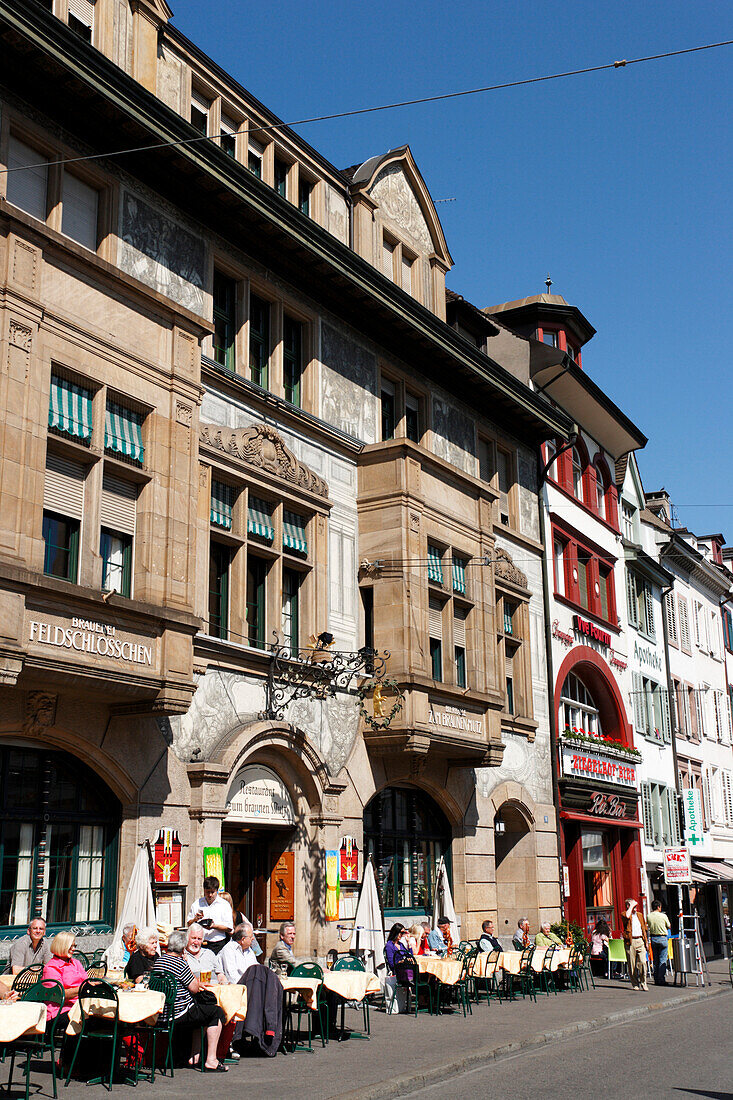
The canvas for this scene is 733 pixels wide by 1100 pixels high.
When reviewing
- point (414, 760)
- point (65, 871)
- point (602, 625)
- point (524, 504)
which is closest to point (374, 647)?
point (414, 760)

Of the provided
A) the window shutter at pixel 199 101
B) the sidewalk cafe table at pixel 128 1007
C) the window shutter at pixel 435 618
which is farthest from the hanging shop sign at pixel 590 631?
the sidewalk cafe table at pixel 128 1007

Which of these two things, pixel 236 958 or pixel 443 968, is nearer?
pixel 236 958

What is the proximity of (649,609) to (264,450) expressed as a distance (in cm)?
2366

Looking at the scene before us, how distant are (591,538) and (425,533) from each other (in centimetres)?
1329

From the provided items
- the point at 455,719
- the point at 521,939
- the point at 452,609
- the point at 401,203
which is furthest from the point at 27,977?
the point at 401,203

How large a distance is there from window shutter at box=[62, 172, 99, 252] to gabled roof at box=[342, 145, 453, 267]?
778cm

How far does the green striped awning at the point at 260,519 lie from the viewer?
64.6ft

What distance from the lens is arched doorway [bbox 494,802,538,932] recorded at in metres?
27.6

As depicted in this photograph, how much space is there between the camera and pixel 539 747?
28.9m

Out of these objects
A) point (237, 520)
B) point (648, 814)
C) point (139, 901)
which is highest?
point (237, 520)

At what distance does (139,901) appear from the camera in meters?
15.1

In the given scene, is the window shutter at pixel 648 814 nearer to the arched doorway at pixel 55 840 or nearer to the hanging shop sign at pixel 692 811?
the hanging shop sign at pixel 692 811

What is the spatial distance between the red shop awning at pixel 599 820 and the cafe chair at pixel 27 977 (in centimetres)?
1879

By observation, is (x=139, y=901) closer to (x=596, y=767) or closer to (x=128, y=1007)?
(x=128, y=1007)
